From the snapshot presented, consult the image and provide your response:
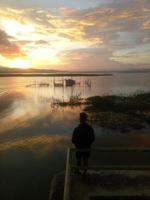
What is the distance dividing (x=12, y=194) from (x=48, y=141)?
7.84 metres

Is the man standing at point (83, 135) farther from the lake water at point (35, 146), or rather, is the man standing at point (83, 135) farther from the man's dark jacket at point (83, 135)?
the lake water at point (35, 146)

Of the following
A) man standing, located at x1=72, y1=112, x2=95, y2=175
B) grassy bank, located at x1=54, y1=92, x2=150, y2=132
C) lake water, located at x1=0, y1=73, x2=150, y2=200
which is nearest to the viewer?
man standing, located at x1=72, y1=112, x2=95, y2=175

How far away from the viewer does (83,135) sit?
29.6 feet

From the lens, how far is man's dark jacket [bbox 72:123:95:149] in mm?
8969

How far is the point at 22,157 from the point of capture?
15.7 metres

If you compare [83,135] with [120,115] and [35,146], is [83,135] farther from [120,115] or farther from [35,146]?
Answer: [120,115]

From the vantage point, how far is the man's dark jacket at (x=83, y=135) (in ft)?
29.4

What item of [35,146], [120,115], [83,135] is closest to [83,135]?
[83,135]

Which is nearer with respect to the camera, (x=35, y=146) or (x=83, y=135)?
(x=83, y=135)

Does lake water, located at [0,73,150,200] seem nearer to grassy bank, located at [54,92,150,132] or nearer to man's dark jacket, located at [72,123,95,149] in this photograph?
grassy bank, located at [54,92,150,132]

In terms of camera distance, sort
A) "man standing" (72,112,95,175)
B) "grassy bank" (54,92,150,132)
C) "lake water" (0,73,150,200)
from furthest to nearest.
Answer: "grassy bank" (54,92,150,132) < "lake water" (0,73,150,200) < "man standing" (72,112,95,175)

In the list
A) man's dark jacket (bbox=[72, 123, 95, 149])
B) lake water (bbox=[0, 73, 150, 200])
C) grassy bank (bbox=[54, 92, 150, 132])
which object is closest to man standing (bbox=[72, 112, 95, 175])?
man's dark jacket (bbox=[72, 123, 95, 149])

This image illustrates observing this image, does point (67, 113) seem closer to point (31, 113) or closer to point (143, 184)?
point (31, 113)

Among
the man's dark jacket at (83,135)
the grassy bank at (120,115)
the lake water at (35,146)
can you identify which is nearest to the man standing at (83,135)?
the man's dark jacket at (83,135)
